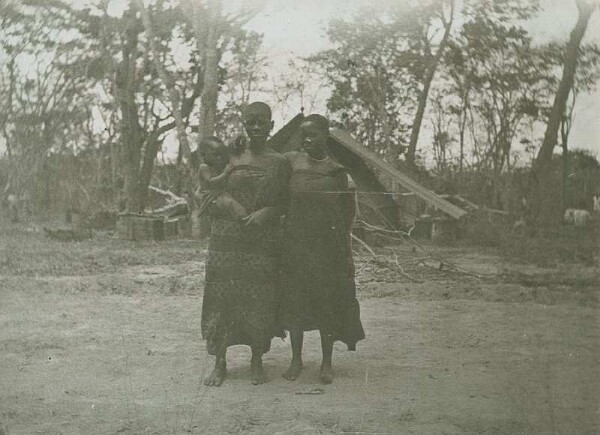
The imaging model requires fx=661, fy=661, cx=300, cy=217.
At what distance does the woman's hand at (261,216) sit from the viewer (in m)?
3.26

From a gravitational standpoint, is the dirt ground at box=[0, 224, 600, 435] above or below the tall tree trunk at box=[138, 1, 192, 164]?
below

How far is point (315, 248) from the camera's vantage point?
3.34 metres

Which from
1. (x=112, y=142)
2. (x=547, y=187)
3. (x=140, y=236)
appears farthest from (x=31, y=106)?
(x=547, y=187)

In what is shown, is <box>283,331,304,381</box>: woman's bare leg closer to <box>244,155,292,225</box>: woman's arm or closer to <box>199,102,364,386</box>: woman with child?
<box>199,102,364,386</box>: woman with child

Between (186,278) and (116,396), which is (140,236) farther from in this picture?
(116,396)

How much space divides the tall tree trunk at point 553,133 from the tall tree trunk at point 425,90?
618mm

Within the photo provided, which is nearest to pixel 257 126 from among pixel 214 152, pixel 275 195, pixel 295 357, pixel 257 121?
pixel 257 121

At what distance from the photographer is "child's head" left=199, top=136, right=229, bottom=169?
10.7ft

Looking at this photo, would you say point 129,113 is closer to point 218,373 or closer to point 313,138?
point 313,138

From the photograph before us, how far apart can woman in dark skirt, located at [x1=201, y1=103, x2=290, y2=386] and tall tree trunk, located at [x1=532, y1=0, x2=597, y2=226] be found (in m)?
1.32

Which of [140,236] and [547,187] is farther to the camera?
[140,236]

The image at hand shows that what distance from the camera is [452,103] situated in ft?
11.5

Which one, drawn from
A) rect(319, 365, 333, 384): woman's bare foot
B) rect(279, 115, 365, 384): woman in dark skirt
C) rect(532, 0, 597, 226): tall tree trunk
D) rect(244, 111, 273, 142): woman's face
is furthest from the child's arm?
A: rect(532, 0, 597, 226): tall tree trunk

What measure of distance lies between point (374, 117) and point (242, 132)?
75cm
